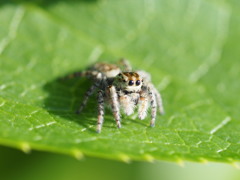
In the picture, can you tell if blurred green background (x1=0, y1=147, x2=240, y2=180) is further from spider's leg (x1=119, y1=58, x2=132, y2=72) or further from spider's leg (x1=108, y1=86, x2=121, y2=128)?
spider's leg (x1=119, y1=58, x2=132, y2=72)

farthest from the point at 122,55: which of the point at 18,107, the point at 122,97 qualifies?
the point at 18,107

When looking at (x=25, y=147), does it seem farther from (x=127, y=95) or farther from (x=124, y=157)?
(x=127, y=95)

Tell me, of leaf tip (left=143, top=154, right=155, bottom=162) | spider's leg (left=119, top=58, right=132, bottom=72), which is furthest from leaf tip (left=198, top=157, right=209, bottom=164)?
spider's leg (left=119, top=58, right=132, bottom=72)

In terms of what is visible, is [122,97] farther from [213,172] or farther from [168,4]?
[168,4]

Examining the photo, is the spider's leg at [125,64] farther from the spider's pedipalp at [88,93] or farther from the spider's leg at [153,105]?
the spider's leg at [153,105]

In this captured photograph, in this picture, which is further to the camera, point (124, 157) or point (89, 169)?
point (89, 169)

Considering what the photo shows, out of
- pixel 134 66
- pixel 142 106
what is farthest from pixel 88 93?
pixel 134 66

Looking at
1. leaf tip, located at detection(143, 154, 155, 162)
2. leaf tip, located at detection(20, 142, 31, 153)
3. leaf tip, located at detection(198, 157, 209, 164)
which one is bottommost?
leaf tip, located at detection(20, 142, 31, 153)
